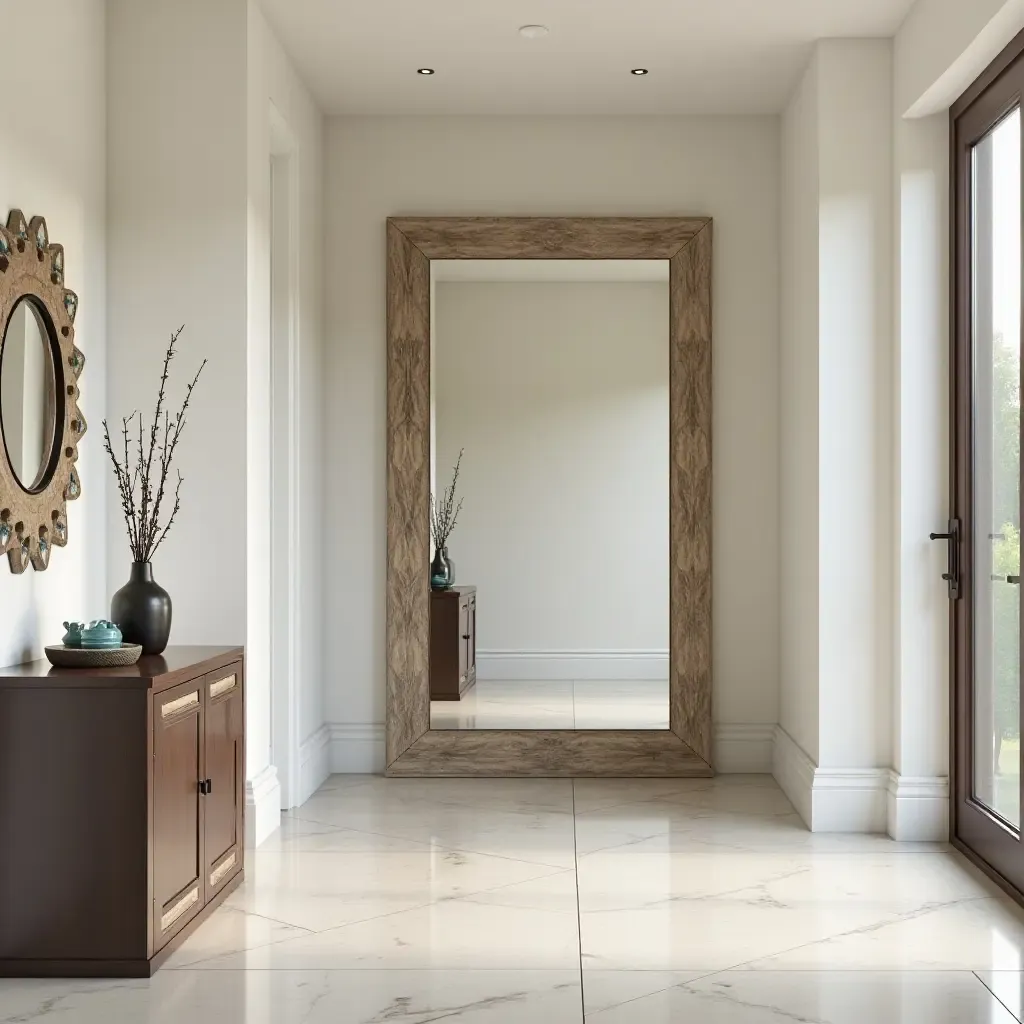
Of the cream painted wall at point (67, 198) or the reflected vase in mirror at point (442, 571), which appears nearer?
the cream painted wall at point (67, 198)

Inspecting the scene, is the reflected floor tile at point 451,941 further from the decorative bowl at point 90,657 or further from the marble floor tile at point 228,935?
the decorative bowl at point 90,657

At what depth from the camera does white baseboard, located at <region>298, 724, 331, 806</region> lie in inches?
189

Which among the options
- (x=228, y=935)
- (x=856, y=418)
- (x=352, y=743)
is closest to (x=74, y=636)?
(x=228, y=935)

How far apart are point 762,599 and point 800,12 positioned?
91.4 inches

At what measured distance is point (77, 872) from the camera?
2941 millimetres

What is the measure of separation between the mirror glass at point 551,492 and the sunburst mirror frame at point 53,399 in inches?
74.5

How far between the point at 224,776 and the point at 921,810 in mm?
2338

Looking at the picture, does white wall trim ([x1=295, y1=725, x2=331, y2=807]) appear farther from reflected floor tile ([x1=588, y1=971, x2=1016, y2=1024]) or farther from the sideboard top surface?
reflected floor tile ([x1=588, y1=971, x2=1016, y2=1024])

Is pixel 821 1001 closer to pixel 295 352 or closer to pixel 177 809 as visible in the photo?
pixel 177 809

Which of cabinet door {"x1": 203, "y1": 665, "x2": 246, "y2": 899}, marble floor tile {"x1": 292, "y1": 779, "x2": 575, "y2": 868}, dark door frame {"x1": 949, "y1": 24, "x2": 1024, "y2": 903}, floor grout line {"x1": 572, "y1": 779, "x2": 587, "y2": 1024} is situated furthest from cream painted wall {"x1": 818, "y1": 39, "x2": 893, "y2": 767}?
cabinet door {"x1": 203, "y1": 665, "x2": 246, "y2": 899}

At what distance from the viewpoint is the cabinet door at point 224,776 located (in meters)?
3.43

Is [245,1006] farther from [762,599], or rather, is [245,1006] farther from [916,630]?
[762,599]

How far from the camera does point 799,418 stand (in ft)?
15.9

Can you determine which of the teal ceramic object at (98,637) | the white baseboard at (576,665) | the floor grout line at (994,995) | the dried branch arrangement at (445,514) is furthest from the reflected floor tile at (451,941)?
the dried branch arrangement at (445,514)
